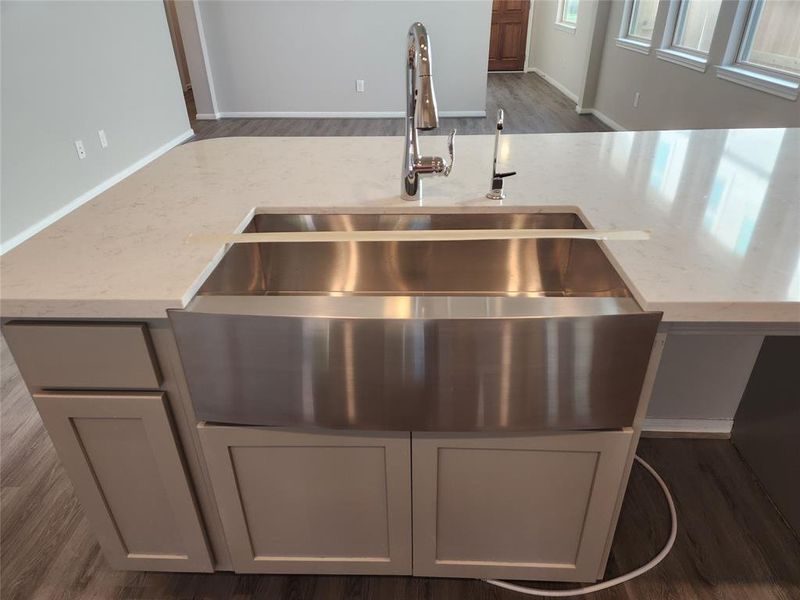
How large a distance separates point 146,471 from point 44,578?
62 centimetres

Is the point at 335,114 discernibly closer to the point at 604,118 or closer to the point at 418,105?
the point at 604,118

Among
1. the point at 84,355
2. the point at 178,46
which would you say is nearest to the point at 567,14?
the point at 178,46

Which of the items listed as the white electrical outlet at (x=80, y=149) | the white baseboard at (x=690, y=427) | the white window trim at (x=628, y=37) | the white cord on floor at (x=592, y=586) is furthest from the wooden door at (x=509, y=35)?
the white cord on floor at (x=592, y=586)

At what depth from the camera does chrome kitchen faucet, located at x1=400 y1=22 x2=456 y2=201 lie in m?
1.04

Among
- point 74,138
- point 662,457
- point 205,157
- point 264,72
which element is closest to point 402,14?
point 264,72

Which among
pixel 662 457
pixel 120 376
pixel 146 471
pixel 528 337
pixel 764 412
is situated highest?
pixel 528 337

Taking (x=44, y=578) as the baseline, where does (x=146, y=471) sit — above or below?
above

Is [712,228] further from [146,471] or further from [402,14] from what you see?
[402,14]

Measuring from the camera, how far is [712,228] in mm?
1063

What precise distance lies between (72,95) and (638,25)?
16.6 ft

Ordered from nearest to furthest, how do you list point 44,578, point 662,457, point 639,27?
point 44,578 → point 662,457 → point 639,27

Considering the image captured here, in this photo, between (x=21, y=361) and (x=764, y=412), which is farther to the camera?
(x=764, y=412)

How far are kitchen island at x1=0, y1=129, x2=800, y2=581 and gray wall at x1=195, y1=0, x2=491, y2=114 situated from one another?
470 cm

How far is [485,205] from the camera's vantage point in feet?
3.98
